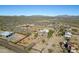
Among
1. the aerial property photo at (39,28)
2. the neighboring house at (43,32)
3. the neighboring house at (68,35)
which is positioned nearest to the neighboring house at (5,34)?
the aerial property photo at (39,28)

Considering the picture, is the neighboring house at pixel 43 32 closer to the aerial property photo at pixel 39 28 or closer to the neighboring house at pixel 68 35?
the aerial property photo at pixel 39 28

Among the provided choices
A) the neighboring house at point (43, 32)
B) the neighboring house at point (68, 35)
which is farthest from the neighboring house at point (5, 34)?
the neighboring house at point (68, 35)

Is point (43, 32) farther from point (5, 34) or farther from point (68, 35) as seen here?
point (5, 34)

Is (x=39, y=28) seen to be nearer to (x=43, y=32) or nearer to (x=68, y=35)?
(x=43, y=32)

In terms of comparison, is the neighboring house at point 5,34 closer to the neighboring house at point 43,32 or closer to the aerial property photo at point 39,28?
the aerial property photo at point 39,28

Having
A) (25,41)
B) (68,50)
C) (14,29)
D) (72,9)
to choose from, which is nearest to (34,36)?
(25,41)

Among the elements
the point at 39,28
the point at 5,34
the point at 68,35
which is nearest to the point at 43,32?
the point at 39,28

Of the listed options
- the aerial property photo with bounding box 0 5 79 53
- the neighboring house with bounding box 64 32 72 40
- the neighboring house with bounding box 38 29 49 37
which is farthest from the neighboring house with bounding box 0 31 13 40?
the neighboring house with bounding box 64 32 72 40
